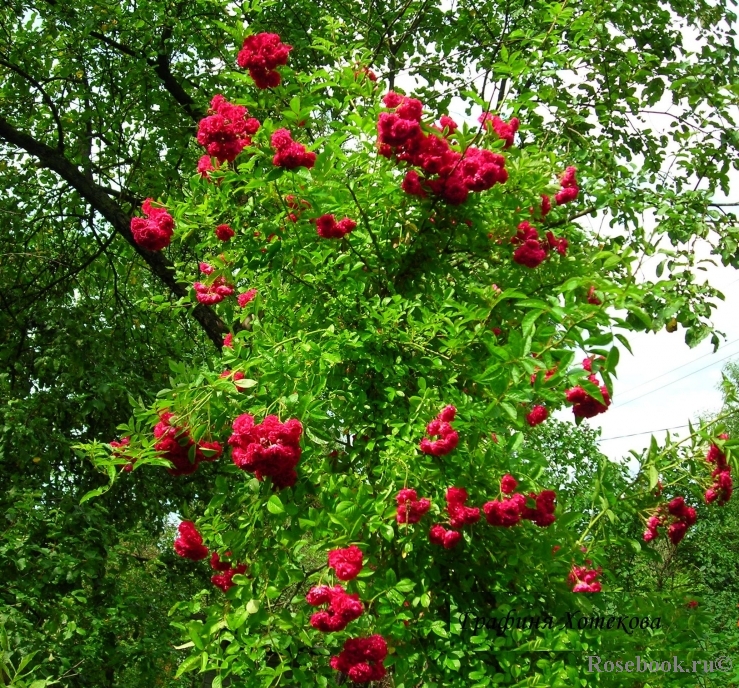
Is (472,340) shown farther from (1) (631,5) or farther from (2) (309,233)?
(1) (631,5)

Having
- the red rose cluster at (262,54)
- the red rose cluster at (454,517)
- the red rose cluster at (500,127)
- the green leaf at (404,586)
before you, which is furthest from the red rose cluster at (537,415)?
the red rose cluster at (262,54)

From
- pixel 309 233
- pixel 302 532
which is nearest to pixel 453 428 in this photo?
pixel 302 532

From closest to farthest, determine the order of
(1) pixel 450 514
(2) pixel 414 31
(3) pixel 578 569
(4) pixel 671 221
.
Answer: (1) pixel 450 514, (3) pixel 578 569, (4) pixel 671 221, (2) pixel 414 31

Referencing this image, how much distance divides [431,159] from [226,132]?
79cm

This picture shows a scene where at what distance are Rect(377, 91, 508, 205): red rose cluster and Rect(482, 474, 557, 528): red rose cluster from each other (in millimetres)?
1020

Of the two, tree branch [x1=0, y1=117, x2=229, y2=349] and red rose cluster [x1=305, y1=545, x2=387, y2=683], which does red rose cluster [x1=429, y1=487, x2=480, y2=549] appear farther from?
tree branch [x1=0, y1=117, x2=229, y2=349]

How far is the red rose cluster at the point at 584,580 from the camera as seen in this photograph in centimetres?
251

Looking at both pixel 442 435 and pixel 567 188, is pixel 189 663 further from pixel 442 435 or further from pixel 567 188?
pixel 567 188

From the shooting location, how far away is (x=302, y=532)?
2.55 metres

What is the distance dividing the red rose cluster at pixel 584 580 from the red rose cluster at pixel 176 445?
4.38ft

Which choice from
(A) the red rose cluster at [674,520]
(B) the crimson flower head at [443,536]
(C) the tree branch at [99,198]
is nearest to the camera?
(B) the crimson flower head at [443,536]

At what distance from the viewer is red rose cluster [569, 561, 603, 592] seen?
2.51 m

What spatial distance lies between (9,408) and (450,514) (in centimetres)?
358

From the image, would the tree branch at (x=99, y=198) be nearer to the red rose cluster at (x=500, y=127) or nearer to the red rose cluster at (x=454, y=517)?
the red rose cluster at (x=500, y=127)
